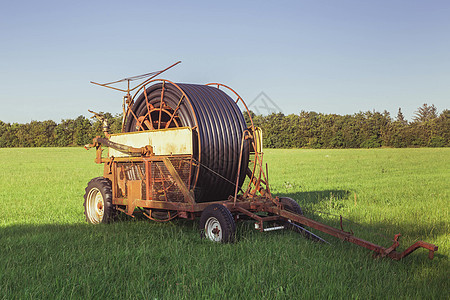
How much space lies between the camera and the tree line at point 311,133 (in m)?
72.9

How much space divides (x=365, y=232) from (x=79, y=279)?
5141 mm

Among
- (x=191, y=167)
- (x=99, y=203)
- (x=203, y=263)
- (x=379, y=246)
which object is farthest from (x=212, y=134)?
(x=379, y=246)

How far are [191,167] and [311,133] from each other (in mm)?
69653

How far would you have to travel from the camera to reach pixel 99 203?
964 cm

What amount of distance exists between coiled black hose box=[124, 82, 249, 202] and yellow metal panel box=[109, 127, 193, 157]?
0.24 meters

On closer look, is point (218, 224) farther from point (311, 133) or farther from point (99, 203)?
point (311, 133)

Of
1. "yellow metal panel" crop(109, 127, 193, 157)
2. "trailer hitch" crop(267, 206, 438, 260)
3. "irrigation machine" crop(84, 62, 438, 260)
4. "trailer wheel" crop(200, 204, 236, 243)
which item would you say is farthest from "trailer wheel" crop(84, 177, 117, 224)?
"trailer hitch" crop(267, 206, 438, 260)

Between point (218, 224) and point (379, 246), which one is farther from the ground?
point (218, 224)

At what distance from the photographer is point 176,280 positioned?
208 inches

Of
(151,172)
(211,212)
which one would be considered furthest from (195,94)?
(211,212)

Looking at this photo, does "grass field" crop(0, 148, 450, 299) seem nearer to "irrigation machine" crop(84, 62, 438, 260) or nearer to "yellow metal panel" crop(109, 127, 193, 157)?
"irrigation machine" crop(84, 62, 438, 260)

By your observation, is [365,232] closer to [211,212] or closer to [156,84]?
[211,212]

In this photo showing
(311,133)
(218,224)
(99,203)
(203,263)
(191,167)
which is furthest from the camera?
(311,133)

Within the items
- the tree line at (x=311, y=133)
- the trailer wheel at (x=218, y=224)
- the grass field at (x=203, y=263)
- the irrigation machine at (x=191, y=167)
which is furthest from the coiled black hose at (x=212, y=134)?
the tree line at (x=311, y=133)
